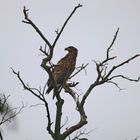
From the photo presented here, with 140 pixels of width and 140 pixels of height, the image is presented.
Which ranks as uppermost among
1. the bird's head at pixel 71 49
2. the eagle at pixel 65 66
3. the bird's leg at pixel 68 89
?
the bird's head at pixel 71 49

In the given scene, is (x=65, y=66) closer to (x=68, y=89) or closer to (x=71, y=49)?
(x=71, y=49)

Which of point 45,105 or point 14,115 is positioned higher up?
point 14,115

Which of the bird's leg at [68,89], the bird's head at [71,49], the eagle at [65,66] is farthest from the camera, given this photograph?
the bird's head at [71,49]

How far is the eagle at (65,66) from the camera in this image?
9977 millimetres

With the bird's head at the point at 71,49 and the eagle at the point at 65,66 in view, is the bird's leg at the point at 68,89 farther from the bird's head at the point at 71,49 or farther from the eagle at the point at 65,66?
the bird's head at the point at 71,49

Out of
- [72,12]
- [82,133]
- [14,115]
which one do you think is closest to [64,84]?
[82,133]

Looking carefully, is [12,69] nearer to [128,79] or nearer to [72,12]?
[72,12]

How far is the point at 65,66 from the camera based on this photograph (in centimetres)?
1072

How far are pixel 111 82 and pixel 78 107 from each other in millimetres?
867

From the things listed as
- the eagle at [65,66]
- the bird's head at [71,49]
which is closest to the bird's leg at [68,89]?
the eagle at [65,66]

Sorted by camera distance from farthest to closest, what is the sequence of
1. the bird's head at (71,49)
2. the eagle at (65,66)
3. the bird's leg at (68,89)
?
the bird's head at (71,49), the eagle at (65,66), the bird's leg at (68,89)

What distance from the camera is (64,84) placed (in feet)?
30.4

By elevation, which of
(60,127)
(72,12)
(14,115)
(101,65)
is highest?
(14,115)

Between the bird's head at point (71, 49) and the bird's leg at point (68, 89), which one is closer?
the bird's leg at point (68, 89)
